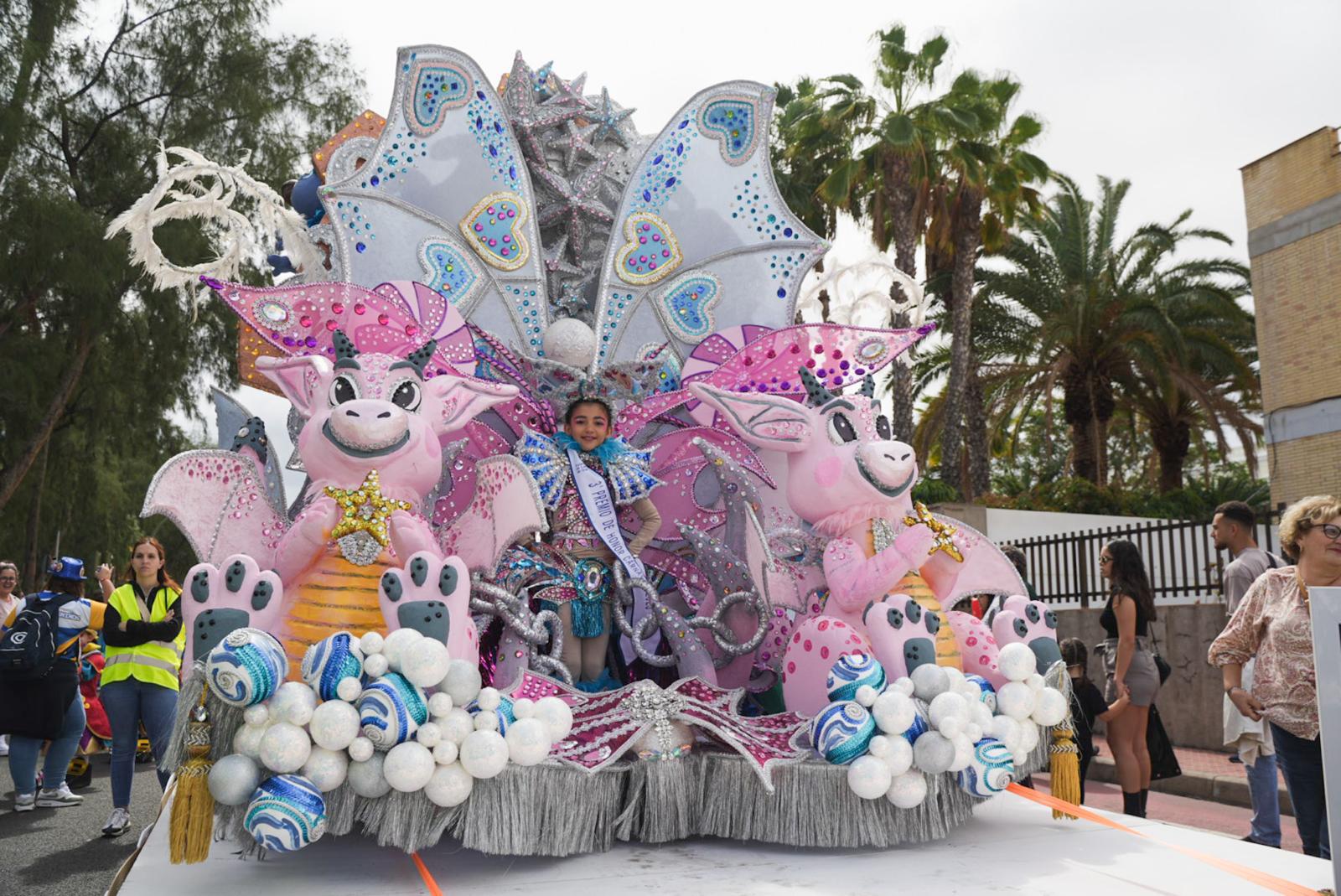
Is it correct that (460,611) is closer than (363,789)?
No

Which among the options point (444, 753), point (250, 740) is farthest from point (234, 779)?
point (444, 753)

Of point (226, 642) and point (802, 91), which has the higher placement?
point (802, 91)

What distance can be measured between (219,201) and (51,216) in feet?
34.9

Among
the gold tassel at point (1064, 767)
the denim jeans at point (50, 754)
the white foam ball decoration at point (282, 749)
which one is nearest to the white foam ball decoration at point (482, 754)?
the white foam ball decoration at point (282, 749)

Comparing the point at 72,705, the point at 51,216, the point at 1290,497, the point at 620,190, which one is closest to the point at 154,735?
the point at 72,705

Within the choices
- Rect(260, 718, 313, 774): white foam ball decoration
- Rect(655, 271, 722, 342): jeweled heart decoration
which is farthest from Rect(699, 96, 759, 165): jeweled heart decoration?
Rect(260, 718, 313, 774): white foam ball decoration

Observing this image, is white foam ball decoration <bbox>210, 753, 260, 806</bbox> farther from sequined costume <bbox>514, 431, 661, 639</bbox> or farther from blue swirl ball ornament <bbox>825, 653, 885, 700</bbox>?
blue swirl ball ornament <bbox>825, 653, 885, 700</bbox>

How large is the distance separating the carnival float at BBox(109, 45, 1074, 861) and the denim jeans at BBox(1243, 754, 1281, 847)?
1.16 meters

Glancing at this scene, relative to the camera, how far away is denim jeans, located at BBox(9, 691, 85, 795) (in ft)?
21.5

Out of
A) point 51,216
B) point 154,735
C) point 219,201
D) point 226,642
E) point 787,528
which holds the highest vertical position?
point 51,216

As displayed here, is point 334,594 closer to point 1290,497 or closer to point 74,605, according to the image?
point 74,605

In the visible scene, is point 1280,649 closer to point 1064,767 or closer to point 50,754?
point 1064,767

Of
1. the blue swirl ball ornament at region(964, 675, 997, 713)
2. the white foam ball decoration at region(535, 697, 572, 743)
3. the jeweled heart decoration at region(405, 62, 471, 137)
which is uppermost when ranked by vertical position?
the jeweled heart decoration at region(405, 62, 471, 137)

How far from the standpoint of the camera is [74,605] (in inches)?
267
